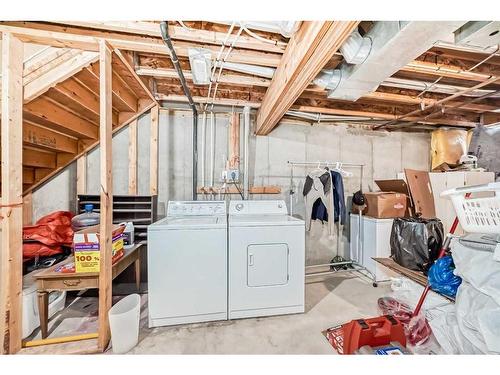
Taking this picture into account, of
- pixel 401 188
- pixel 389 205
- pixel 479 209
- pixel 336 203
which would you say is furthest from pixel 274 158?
pixel 479 209

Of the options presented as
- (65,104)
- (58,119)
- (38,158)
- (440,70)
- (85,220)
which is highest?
(440,70)

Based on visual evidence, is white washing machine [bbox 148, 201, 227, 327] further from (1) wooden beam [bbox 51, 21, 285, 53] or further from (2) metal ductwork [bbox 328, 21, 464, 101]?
(2) metal ductwork [bbox 328, 21, 464, 101]

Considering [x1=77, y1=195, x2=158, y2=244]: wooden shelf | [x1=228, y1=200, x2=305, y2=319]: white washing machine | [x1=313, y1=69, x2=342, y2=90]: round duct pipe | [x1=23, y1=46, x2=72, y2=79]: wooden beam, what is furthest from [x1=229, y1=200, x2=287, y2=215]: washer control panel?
[x1=23, y1=46, x2=72, y2=79]: wooden beam

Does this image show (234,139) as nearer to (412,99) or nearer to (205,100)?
(205,100)

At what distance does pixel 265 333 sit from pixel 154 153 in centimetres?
251

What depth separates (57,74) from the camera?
1.85 metres

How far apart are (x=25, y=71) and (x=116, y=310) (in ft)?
6.62

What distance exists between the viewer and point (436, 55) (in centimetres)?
204

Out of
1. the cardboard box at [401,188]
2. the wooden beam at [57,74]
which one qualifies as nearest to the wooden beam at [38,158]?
the wooden beam at [57,74]

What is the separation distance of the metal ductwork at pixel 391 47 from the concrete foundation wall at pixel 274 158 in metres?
1.54

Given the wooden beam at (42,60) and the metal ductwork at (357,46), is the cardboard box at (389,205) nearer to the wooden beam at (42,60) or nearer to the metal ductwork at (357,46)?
the metal ductwork at (357,46)

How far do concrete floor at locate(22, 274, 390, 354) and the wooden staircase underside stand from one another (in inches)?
67.9

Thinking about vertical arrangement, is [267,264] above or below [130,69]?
below
